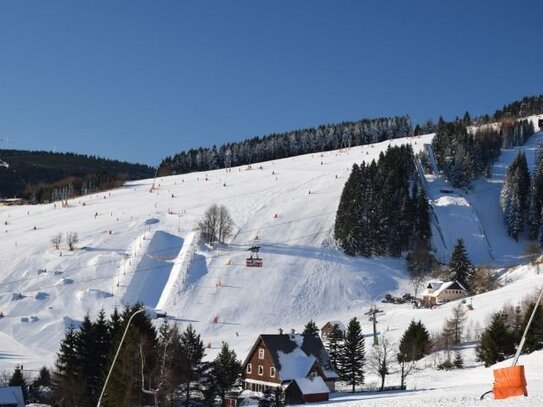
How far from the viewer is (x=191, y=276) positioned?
8350 cm

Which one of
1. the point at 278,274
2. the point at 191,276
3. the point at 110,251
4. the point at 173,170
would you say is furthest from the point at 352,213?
the point at 173,170

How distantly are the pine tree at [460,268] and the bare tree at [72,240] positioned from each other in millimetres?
52959

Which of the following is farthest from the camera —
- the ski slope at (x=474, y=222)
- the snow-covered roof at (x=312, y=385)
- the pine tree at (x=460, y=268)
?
the ski slope at (x=474, y=222)

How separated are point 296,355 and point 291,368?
1294 mm

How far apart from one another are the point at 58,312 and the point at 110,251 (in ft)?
59.9

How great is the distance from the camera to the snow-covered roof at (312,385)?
148 ft

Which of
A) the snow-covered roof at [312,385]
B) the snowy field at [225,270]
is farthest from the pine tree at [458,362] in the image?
the snow-covered roof at [312,385]

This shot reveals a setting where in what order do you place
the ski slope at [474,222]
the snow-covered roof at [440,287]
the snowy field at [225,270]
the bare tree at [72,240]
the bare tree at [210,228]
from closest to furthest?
the snowy field at [225,270] < the snow-covered roof at [440,287] < the bare tree at [72,240] < the bare tree at [210,228] < the ski slope at [474,222]

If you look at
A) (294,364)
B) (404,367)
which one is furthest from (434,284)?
(294,364)

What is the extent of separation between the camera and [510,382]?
16.4m

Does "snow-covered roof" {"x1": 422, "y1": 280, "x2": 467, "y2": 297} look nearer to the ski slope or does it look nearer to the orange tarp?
the ski slope

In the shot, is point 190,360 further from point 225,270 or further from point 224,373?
point 225,270

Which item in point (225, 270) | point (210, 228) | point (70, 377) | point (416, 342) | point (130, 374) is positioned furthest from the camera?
point (210, 228)

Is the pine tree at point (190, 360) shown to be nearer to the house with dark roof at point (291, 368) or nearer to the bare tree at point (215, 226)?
the house with dark roof at point (291, 368)
